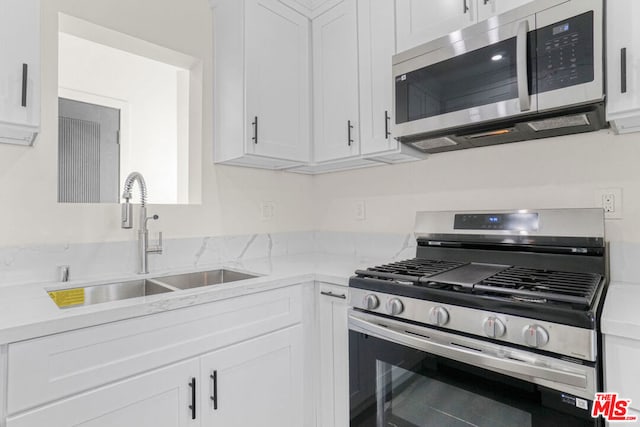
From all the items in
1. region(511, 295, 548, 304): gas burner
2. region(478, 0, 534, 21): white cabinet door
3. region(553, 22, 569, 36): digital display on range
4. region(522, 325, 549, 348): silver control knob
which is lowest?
region(522, 325, 549, 348): silver control knob

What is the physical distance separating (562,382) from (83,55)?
3.37 meters

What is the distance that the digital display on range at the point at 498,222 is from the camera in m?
1.54

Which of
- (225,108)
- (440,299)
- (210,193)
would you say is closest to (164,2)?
(225,108)

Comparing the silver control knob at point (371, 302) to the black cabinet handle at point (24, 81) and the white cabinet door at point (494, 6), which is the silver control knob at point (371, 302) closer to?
the white cabinet door at point (494, 6)

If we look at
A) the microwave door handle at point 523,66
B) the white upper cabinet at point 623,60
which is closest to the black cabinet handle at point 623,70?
the white upper cabinet at point 623,60

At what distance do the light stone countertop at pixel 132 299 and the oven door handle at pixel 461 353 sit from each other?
247 millimetres

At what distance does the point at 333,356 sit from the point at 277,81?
58.4 inches

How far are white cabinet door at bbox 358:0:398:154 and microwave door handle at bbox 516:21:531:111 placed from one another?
0.60 m

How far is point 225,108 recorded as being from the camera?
1.95 metres

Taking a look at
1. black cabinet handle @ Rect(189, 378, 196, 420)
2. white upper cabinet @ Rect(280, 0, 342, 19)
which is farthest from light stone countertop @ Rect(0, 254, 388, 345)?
white upper cabinet @ Rect(280, 0, 342, 19)

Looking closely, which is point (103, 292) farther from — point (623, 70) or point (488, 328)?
point (623, 70)

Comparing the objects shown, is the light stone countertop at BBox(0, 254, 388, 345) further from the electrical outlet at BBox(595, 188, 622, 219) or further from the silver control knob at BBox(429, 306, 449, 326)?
the electrical outlet at BBox(595, 188, 622, 219)

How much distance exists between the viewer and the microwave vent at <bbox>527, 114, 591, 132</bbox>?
52.6 inches

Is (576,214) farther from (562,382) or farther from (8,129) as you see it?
(8,129)
